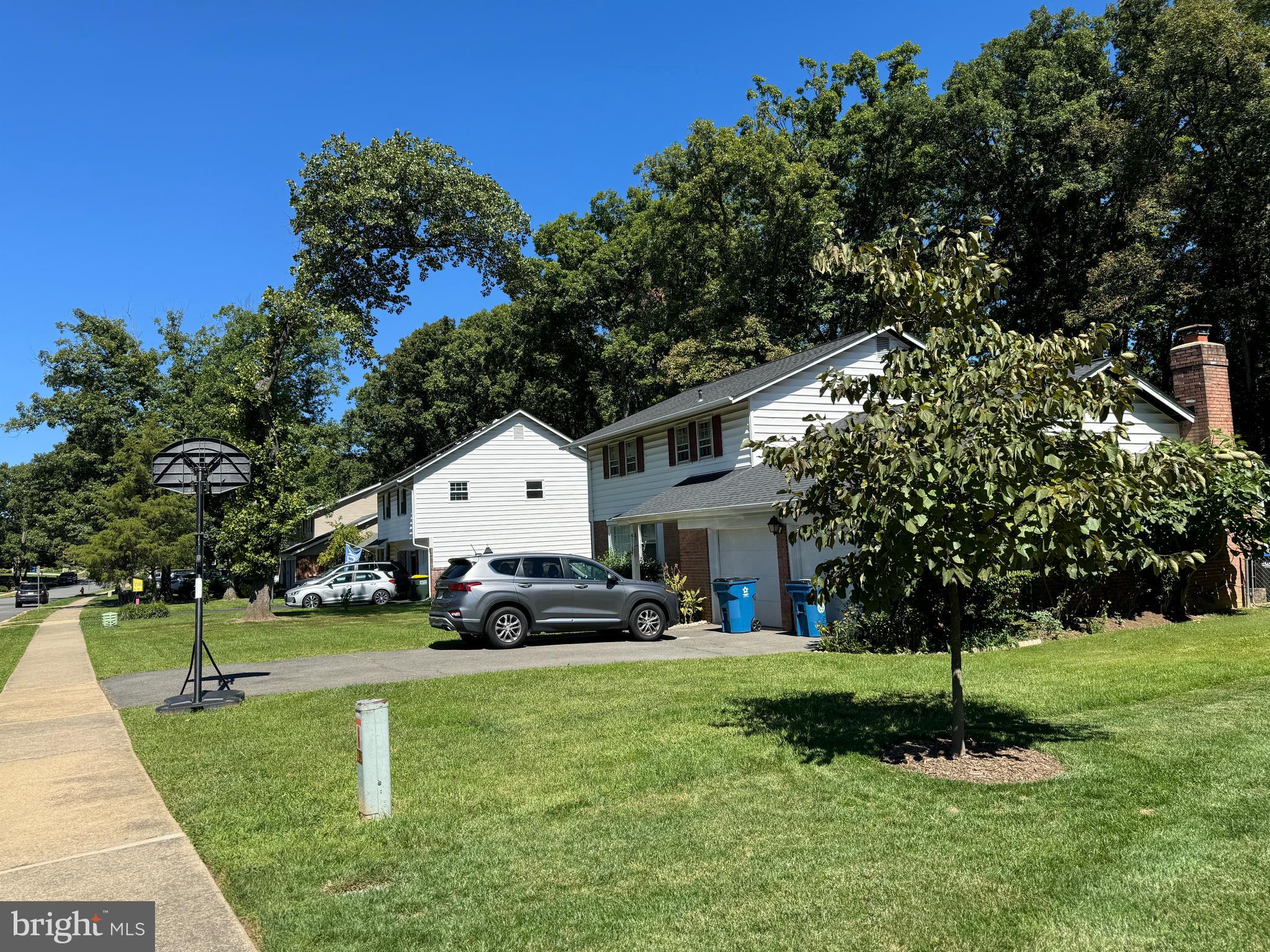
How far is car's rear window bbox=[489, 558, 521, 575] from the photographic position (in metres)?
16.4

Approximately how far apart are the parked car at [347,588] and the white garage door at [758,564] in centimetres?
1832

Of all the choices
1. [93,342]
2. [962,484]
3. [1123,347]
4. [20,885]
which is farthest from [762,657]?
[93,342]

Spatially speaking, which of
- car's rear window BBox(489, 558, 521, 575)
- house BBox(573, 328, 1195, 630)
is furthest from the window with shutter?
car's rear window BBox(489, 558, 521, 575)

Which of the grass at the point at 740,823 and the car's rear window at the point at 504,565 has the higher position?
the car's rear window at the point at 504,565

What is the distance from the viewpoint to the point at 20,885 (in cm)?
476

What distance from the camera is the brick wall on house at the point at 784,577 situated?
17719mm

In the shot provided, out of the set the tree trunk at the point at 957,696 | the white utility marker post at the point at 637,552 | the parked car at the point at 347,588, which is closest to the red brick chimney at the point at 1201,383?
the white utility marker post at the point at 637,552

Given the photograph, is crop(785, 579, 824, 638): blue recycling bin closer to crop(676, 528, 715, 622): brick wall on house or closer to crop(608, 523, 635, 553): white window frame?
crop(676, 528, 715, 622): brick wall on house

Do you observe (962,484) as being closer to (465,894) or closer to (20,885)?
(465,894)

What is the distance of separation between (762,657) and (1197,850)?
28.3 feet

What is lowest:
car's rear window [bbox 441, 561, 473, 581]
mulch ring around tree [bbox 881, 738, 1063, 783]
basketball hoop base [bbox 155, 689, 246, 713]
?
mulch ring around tree [bbox 881, 738, 1063, 783]

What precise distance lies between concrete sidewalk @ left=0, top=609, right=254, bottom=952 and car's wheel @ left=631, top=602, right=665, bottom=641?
9.06 meters

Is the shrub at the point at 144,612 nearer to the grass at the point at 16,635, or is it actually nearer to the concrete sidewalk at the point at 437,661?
the grass at the point at 16,635

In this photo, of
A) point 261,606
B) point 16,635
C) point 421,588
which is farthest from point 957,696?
point 421,588
